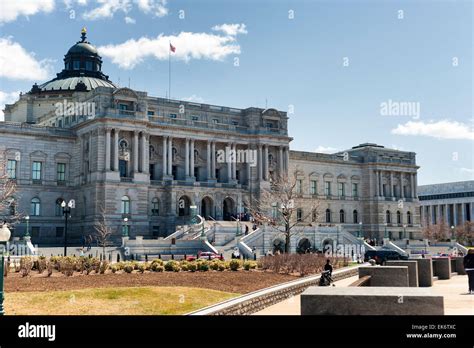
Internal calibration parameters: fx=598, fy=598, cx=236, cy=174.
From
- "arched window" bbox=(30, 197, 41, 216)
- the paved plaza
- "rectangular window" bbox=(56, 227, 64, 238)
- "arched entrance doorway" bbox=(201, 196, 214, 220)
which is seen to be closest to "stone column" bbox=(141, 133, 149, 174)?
"arched entrance doorway" bbox=(201, 196, 214, 220)

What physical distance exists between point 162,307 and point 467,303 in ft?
37.3

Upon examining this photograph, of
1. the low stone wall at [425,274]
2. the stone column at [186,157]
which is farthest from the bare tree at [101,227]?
the low stone wall at [425,274]

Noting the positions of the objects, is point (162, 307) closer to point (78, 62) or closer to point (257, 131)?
point (257, 131)

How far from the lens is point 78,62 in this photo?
318 feet

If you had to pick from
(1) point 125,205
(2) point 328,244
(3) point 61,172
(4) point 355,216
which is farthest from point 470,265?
(4) point 355,216

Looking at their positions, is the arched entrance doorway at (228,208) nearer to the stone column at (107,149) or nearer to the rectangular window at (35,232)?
the stone column at (107,149)

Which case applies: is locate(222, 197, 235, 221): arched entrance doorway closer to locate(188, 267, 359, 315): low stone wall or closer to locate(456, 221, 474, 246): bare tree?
locate(188, 267, 359, 315): low stone wall

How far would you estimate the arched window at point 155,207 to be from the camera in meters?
79.4

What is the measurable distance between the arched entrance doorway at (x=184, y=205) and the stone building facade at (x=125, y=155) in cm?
14

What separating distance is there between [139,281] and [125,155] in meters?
49.9

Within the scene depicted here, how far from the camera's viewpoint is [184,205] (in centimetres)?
8194

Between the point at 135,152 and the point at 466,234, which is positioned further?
the point at 466,234

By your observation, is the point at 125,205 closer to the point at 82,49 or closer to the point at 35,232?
the point at 35,232

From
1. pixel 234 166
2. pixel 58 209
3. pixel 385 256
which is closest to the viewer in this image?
pixel 385 256
